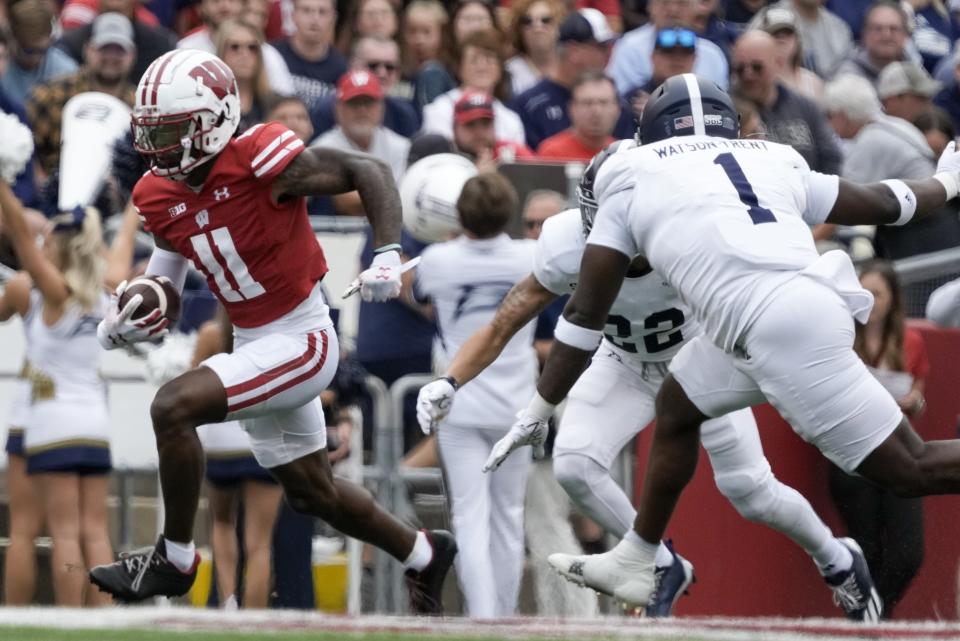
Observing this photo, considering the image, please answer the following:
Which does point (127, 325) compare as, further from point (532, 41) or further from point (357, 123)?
point (532, 41)

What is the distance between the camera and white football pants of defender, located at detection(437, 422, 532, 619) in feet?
28.7

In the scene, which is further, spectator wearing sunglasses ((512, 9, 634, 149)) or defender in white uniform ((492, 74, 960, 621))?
spectator wearing sunglasses ((512, 9, 634, 149))

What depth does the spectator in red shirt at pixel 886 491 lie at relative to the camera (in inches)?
341

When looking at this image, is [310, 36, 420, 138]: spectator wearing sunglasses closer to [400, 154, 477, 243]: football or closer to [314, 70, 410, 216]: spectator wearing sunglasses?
[314, 70, 410, 216]: spectator wearing sunglasses

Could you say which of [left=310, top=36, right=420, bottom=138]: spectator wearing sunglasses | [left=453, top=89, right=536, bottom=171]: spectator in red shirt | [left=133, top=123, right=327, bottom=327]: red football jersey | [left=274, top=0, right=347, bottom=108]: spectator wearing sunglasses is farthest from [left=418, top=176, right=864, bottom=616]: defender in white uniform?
[left=274, top=0, right=347, bottom=108]: spectator wearing sunglasses

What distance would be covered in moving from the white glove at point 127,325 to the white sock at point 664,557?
2.11m

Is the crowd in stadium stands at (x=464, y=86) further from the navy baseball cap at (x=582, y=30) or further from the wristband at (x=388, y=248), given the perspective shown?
the wristband at (x=388, y=248)

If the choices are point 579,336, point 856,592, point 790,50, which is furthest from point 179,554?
point 790,50

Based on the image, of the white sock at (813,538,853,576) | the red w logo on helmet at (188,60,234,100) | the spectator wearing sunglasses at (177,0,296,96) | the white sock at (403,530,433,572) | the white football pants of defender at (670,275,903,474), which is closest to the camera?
the white football pants of defender at (670,275,903,474)

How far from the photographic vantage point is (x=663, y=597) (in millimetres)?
7562

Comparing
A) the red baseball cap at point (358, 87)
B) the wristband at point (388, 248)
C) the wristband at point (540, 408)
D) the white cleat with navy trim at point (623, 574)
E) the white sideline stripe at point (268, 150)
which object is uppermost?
the white sideline stripe at point (268, 150)

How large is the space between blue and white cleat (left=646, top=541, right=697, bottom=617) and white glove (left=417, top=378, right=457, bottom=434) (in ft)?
3.52

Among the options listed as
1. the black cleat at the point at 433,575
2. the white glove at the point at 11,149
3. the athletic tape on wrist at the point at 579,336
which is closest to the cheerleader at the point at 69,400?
the white glove at the point at 11,149

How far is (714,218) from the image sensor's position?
6.37 meters
